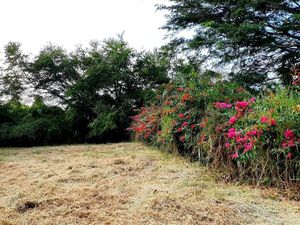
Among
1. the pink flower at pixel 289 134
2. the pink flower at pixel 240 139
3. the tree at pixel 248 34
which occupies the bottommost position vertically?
the pink flower at pixel 240 139

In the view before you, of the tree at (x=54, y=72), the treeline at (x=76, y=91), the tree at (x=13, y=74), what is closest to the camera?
the treeline at (x=76, y=91)

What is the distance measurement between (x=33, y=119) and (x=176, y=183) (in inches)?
265

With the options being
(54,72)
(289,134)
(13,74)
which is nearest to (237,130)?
(289,134)

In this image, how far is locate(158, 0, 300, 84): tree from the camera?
7168 mm

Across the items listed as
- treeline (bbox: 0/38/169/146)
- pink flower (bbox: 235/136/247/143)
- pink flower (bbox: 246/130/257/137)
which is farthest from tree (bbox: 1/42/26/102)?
pink flower (bbox: 246/130/257/137)

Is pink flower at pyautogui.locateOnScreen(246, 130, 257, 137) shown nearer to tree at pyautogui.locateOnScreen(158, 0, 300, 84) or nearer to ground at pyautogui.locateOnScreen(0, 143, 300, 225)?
ground at pyautogui.locateOnScreen(0, 143, 300, 225)

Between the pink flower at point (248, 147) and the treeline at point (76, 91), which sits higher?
the treeline at point (76, 91)

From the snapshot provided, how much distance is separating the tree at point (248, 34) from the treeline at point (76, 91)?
1.32 m

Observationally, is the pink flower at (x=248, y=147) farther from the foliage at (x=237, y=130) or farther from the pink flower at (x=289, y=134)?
the pink flower at (x=289, y=134)

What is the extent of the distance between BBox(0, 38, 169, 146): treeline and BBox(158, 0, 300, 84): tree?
1323 mm

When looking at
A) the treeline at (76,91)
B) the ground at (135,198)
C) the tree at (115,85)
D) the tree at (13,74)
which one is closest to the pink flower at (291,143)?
the ground at (135,198)

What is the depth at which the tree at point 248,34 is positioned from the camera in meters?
7.17

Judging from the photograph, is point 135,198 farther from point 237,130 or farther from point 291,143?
point 291,143

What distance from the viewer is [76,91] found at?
8047 mm
